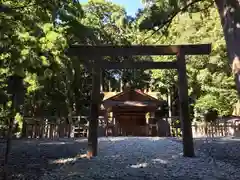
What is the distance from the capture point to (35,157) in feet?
22.8

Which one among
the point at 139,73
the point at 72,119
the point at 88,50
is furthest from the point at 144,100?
the point at 88,50

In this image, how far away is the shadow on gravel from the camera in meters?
5.46

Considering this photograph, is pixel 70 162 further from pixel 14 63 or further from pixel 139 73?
pixel 139 73

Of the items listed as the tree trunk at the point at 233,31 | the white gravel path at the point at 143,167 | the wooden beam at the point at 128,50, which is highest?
the wooden beam at the point at 128,50

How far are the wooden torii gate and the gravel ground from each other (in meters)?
0.45

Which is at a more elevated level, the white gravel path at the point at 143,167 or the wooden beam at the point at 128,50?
the wooden beam at the point at 128,50

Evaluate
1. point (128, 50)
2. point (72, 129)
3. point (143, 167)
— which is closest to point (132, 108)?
point (72, 129)

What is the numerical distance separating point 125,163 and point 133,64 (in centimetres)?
247

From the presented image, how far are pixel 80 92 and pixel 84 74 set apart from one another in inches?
51.3

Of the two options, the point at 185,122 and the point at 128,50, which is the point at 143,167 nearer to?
the point at 185,122

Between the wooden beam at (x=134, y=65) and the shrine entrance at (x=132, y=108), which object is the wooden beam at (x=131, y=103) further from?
the wooden beam at (x=134, y=65)

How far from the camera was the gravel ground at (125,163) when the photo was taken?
5.16m

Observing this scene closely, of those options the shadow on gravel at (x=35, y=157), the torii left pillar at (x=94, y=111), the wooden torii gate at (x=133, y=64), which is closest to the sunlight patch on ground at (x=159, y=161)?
the wooden torii gate at (x=133, y=64)

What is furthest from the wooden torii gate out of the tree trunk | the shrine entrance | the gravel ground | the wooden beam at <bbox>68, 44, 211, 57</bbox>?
the shrine entrance
